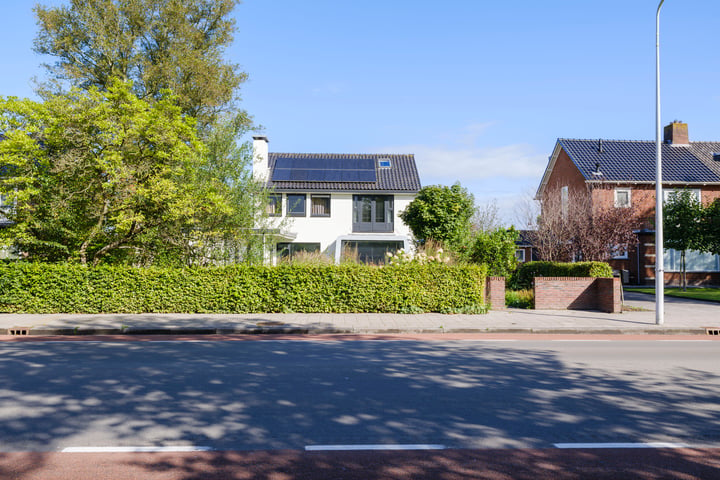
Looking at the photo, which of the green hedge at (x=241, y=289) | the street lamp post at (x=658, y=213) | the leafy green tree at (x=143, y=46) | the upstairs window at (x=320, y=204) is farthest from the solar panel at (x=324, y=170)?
the street lamp post at (x=658, y=213)

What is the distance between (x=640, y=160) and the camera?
34.0 m

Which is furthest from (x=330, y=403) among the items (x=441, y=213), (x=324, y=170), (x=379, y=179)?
(x=324, y=170)

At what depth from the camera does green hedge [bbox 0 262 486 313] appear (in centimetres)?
1500

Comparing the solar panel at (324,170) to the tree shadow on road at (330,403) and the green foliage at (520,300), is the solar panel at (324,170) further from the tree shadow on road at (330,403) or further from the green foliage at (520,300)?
the tree shadow on road at (330,403)

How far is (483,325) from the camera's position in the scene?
13656 millimetres

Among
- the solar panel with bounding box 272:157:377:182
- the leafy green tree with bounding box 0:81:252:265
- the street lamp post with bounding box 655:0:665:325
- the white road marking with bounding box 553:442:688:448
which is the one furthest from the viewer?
the solar panel with bounding box 272:157:377:182

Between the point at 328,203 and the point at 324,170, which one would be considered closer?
the point at 328,203

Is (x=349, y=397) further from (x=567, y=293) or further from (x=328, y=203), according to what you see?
(x=328, y=203)

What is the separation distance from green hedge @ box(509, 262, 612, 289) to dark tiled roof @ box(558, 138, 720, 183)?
12.8 metres

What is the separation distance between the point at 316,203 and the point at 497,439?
27.1m

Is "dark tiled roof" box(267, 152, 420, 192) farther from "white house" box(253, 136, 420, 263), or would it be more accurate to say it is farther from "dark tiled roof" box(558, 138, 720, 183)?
"dark tiled roof" box(558, 138, 720, 183)

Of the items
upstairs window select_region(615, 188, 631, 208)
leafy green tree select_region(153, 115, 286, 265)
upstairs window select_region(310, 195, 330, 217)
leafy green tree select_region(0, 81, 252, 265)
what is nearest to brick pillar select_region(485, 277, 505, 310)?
leafy green tree select_region(153, 115, 286, 265)

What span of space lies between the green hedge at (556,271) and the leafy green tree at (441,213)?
2.72m

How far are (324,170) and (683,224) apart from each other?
19455mm
